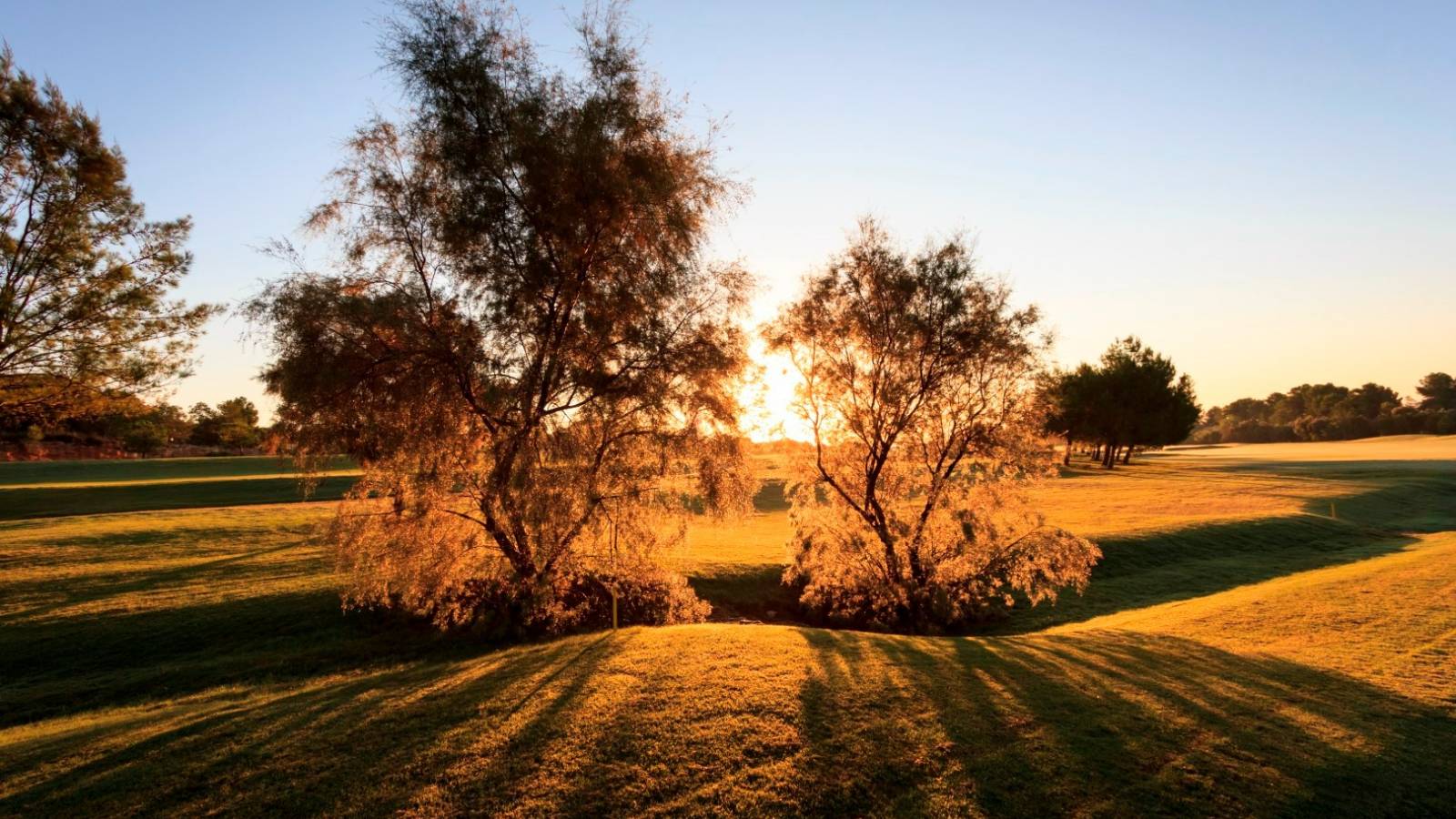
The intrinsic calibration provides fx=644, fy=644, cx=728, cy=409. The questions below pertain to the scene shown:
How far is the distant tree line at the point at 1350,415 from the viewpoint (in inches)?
4818

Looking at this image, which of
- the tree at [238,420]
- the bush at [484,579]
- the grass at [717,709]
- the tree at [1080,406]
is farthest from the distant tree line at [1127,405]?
the tree at [238,420]

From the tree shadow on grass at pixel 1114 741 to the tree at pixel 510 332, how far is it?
7235 mm

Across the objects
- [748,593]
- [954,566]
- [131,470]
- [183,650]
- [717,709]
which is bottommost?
[748,593]

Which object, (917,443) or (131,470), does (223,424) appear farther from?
(917,443)

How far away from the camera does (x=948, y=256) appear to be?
20156 millimetres

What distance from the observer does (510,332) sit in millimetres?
14711

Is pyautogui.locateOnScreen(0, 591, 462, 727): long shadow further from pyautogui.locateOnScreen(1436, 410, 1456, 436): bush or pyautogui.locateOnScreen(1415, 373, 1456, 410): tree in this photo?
pyautogui.locateOnScreen(1415, 373, 1456, 410): tree

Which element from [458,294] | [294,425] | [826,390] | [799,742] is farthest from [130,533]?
[799,742]

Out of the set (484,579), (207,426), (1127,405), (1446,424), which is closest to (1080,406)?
(1127,405)

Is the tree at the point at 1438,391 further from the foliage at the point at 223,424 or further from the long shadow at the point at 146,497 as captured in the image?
the foliage at the point at 223,424

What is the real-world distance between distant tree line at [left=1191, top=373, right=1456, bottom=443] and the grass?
142716 millimetres

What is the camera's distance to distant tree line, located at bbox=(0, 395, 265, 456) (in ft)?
64.1

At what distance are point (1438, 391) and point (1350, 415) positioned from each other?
27.5m

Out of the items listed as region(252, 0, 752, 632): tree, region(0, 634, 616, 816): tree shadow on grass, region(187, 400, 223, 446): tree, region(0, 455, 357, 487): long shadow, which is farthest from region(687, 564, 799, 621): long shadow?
region(187, 400, 223, 446): tree
